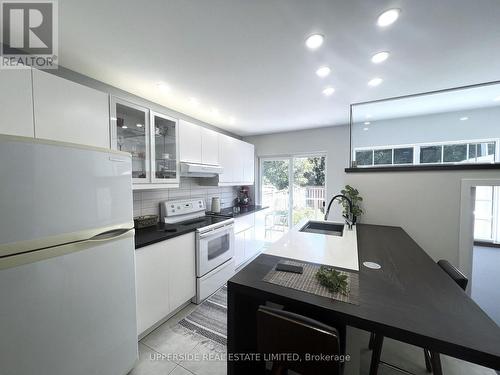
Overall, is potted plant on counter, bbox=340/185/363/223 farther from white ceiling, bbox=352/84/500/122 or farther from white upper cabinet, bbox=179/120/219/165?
white upper cabinet, bbox=179/120/219/165

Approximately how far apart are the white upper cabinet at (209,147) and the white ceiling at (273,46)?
57 centimetres

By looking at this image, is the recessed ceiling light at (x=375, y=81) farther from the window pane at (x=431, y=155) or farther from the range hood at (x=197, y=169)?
the range hood at (x=197, y=169)

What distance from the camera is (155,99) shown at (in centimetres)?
244

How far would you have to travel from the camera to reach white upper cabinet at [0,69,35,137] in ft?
3.73

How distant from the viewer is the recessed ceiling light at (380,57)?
1551 mm

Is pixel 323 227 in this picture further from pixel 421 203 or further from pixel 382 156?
pixel 382 156

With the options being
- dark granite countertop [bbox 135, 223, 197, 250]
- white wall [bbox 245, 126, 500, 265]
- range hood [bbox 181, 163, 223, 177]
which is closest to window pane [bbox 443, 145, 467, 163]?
white wall [bbox 245, 126, 500, 265]

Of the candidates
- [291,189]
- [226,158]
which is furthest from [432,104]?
[226,158]

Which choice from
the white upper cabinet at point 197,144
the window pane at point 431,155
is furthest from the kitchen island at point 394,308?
the white upper cabinet at point 197,144

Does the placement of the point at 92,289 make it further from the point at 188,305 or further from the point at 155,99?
the point at 155,99

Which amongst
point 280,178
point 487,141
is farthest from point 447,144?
point 280,178

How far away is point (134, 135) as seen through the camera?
2.07 meters

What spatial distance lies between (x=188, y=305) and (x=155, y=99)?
2529 millimetres

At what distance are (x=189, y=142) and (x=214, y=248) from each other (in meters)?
1.44
